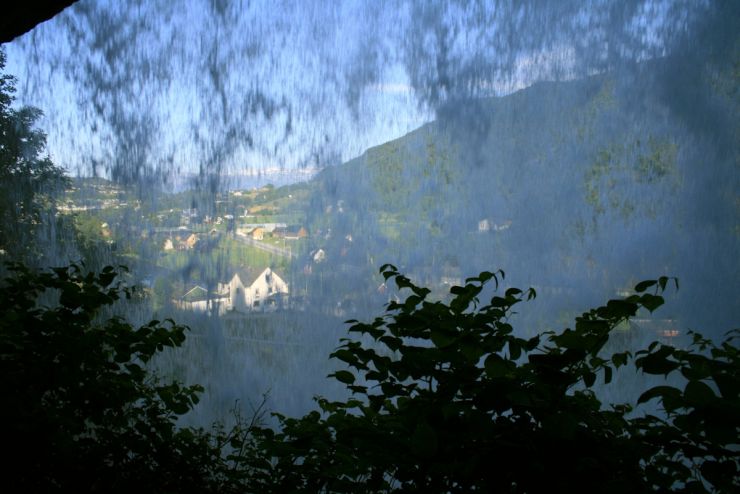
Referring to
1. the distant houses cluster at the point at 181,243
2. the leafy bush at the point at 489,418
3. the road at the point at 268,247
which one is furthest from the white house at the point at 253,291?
the leafy bush at the point at 489,418

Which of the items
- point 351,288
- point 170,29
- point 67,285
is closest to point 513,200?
point 351,288

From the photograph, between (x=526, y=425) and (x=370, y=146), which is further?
(x=370, y=146)

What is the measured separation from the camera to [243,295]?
6.55m

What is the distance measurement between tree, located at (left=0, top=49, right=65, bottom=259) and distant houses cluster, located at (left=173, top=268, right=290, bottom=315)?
69.9 inches

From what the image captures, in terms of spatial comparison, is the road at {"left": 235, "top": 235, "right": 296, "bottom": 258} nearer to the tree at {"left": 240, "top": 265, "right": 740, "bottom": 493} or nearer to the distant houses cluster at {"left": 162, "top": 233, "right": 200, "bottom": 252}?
the distant houses cluster at {"left": 162, "top": 233, "right": 200, "bottom": 252}

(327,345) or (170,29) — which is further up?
(170,29)

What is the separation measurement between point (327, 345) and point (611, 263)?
2.89 metres

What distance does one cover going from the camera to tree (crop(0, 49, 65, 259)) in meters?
6.54

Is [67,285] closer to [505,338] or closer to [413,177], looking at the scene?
[505,338]

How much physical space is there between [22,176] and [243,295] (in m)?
2.71

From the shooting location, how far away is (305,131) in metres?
6.55

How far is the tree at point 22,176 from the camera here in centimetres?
654

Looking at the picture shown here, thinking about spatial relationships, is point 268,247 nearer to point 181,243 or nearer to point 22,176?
point 181,243

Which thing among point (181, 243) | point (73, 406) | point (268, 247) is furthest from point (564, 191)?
point (73, 406)
